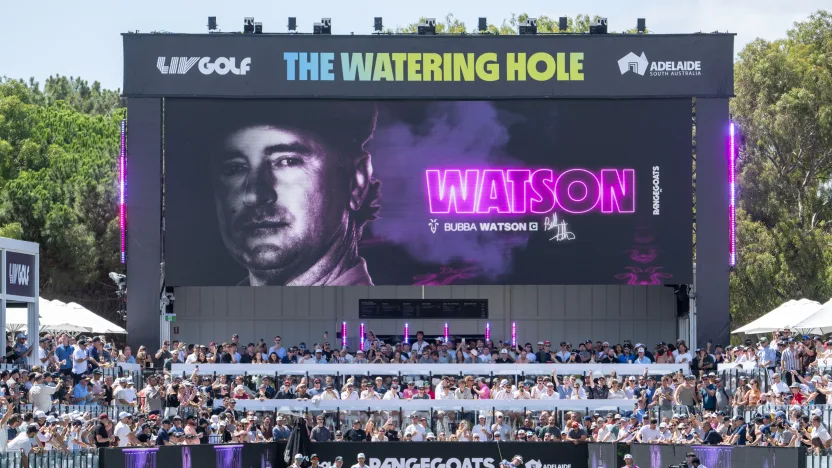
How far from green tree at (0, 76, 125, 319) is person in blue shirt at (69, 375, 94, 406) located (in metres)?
25.9

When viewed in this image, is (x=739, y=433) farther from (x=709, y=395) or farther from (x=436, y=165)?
(x=436, y=165)

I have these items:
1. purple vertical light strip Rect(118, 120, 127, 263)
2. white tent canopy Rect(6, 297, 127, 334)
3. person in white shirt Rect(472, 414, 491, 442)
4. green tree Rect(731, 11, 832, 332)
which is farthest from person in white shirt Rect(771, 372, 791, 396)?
green tree Rect(731, 11, 832, 332)

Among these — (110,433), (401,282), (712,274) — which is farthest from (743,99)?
(110,433)

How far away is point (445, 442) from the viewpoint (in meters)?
26.2

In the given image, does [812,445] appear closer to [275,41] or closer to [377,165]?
[377,165]

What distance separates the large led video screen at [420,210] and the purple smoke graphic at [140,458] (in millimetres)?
10559

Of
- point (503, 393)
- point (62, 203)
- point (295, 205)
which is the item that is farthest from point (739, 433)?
point (62, 203)

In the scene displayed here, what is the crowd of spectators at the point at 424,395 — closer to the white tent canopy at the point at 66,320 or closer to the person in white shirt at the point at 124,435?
the person in white shirt at the point at 124,435

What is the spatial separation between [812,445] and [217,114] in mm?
16565

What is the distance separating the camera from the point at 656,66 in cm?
3434

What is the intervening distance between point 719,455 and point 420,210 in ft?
37.9

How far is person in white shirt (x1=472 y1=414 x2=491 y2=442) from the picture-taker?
2808 centimetres

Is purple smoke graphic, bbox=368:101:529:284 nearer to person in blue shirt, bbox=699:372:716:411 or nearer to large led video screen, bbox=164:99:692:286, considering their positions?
large led video screen, bbox=164:99:692:286

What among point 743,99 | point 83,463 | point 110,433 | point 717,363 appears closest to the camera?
point 83,463
